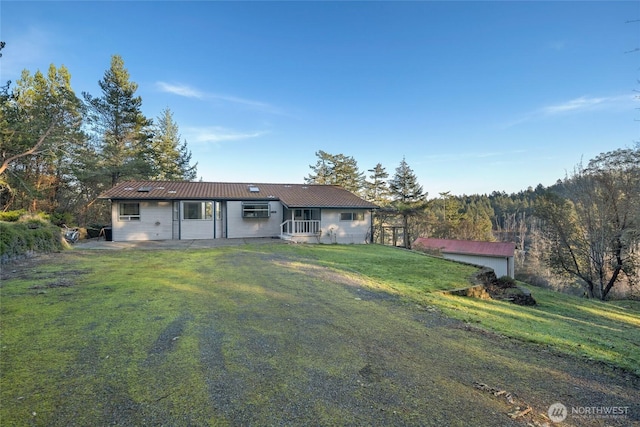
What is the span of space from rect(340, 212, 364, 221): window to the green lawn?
11.2 meters

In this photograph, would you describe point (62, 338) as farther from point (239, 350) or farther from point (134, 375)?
point (239, 350)

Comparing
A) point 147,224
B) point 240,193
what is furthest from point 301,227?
point 147,224

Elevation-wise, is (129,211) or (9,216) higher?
(129,211)

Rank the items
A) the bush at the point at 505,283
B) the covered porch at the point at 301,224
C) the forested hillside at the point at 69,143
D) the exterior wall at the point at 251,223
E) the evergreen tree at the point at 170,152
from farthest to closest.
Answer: the evergreen tree at the point at 170,152
the exterior wall at the point at 251,223
the covered porch at the point at 301,224
the forested hillside at the point at 69,143
the bush at the point at 505,283

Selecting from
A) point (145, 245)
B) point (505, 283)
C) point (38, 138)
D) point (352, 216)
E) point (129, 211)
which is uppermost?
point (38, 138)

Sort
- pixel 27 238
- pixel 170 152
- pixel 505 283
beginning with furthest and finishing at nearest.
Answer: pixel 170 152, pixel 27 238, pixel 505 283

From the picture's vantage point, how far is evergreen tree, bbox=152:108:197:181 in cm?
3030

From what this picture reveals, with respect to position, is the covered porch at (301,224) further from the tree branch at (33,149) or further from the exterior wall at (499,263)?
the tree branch at (33,149)

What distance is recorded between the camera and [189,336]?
3613mm

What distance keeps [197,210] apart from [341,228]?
30.0ft

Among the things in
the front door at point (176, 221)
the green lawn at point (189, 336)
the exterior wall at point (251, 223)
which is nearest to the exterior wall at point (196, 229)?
the front door at point (176, 221)

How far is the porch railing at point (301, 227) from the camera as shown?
708 inches

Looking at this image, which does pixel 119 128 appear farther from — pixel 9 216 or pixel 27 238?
pixel 27 238

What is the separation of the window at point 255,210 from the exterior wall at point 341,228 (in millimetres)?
3569
